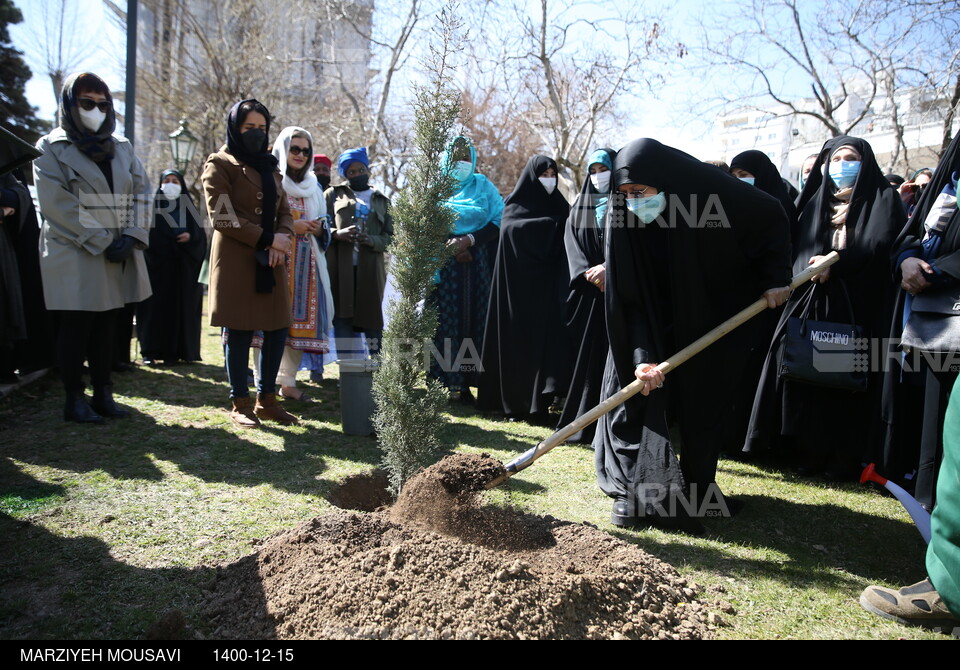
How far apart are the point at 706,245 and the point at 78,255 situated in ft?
13.6

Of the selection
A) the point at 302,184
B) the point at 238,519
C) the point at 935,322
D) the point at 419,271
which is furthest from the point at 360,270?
the point at 935,322

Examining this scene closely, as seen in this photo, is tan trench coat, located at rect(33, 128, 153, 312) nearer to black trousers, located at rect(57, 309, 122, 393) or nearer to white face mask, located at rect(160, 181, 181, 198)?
black trousers, located at rect(57, 309, 122, 393)

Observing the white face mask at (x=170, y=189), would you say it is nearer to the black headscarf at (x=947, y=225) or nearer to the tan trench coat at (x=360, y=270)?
the tan trench coat at (x=360, y=270)

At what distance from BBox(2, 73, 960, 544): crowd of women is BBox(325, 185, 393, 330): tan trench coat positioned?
2 cm

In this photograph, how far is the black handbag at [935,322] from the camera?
3.39 meters

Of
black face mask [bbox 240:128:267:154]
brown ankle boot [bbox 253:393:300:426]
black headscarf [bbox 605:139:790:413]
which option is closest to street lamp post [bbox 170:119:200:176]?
black face mask [bbox 240:128:267:154]

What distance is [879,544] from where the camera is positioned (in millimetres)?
3482

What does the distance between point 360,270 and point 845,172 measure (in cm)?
420

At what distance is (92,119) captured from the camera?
4.62 metres

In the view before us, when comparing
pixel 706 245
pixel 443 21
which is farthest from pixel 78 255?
pixel 706 245

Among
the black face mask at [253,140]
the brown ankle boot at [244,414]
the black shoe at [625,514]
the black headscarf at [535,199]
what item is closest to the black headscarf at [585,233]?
the black headscarf at [535,199]

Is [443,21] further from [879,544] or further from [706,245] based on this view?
[879,544]

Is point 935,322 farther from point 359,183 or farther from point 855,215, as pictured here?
point 359,183

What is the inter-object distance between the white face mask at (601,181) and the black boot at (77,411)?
418cm
